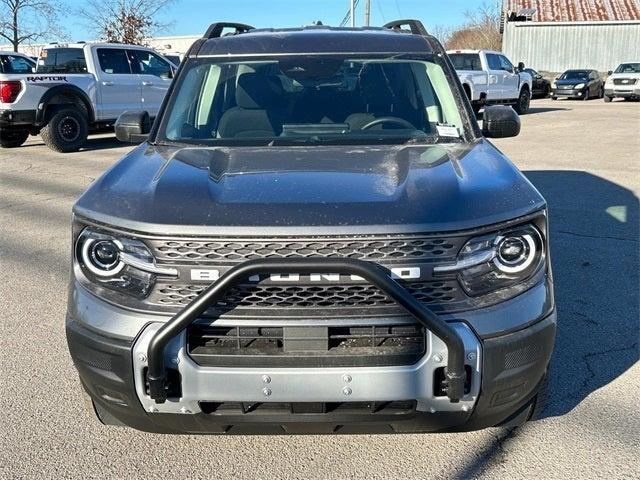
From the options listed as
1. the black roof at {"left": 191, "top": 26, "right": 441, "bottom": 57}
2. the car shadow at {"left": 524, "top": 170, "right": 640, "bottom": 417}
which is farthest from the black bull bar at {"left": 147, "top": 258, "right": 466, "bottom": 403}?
the black roof at {"left": 191, "top": 26, "right": 441, "bottom": 57}

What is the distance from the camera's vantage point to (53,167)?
10.9 metres

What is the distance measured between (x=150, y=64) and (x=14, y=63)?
10.6 ft

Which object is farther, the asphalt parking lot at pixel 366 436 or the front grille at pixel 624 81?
the front grille at pixel 624 81

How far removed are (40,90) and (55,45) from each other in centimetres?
198

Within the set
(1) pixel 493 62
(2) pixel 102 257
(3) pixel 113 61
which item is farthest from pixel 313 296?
(1) pixel 493 62

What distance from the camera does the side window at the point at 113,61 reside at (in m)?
13.2

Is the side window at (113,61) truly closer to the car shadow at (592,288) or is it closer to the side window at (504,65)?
the car shadow at (592,288)

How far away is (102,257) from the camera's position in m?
2.47

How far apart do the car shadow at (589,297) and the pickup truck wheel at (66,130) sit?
8870mm

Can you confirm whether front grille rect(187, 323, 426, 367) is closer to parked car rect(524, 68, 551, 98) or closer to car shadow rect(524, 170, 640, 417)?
car shadow rect(524, 170, 640, 417)

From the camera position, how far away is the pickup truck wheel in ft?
40.9

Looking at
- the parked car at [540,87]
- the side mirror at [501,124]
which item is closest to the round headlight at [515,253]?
the side mirror at [501,124]

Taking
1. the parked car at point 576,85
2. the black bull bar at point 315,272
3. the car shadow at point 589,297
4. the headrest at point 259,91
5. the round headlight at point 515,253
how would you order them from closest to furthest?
the black bull bar at point 315,272 → the round headlight at point 515,253 → the car shadow at point 589,297 → the headrest at point 259,91 → the parked car at point 576,85

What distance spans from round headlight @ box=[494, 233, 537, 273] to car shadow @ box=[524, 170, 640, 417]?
3.41ft
